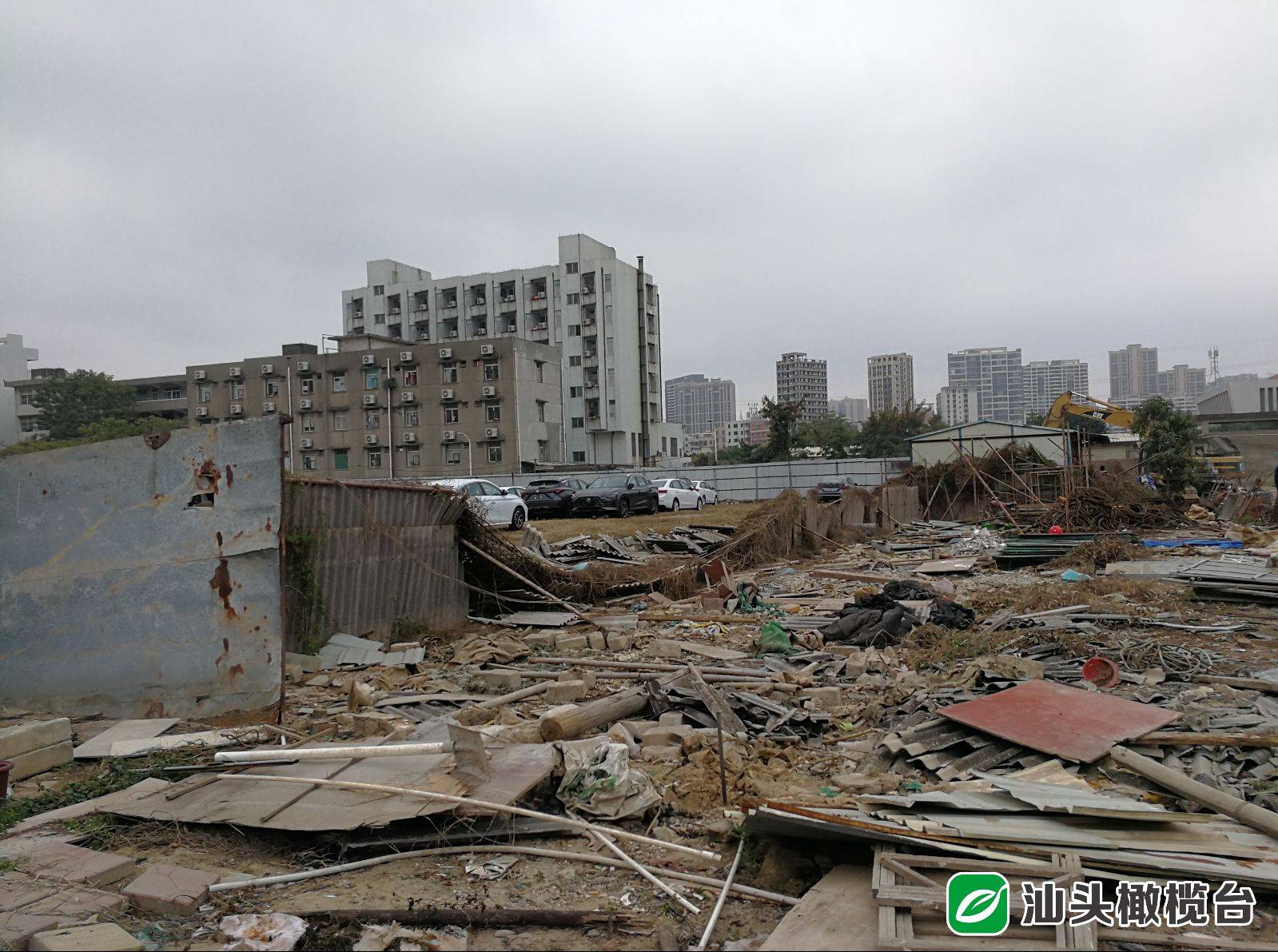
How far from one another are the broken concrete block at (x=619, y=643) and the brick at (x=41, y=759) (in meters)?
5.47

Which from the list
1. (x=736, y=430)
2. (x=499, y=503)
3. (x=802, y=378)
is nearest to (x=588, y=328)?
(x=499, y=503)

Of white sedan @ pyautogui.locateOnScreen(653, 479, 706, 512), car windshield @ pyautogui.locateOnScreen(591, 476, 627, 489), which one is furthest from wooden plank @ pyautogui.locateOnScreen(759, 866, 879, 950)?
white sedan @ pyautogui.locateOnScreen(653, 479, 706, 512)

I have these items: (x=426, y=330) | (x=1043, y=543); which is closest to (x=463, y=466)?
(x=426, y=330)

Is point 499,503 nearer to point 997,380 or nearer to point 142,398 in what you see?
point 142,398

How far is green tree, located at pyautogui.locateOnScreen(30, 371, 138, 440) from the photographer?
70.2m

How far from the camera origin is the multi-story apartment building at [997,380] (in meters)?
176

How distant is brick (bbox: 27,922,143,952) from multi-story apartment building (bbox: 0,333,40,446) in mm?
84596

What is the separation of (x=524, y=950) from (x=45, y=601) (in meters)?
6.49

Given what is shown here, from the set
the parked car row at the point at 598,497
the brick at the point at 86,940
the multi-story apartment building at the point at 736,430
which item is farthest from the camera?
the multi-story apartment building at the point at 736,430

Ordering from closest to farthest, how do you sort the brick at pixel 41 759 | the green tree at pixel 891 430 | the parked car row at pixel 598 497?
the brick at pixel 41 759
the parked car row at pixel 598 497
the green tree at pixel 891 430

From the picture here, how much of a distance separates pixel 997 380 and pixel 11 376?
544 ft

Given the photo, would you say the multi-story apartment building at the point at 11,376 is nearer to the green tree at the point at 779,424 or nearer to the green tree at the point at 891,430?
the green tree at the point at 779,424

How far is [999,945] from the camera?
10.1ft
